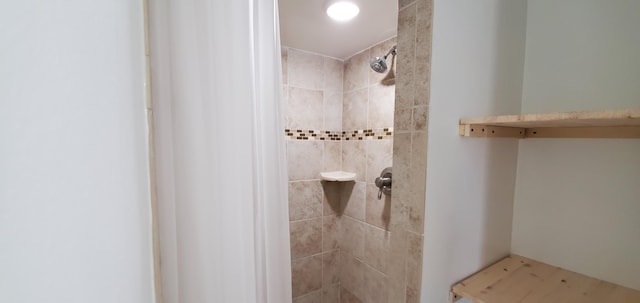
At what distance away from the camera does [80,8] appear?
0.29 m

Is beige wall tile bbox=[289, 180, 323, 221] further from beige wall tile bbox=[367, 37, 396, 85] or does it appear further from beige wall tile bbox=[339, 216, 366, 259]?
beige wall tile bbox=[367, 37, 396, 85]

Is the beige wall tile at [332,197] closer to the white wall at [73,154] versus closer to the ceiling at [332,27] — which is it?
the ceiling at [332,27]

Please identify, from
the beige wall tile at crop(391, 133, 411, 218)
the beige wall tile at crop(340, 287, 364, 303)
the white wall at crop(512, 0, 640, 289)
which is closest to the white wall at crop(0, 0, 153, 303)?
the beige wall tile at crop(391, 133, 411, 218)

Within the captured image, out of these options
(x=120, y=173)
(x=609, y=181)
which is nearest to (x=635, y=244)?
(x=609, y=181)

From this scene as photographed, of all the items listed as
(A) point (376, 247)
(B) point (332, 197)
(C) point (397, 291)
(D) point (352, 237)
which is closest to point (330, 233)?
(D) point (352, 237)

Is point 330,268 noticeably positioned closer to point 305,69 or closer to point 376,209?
A: point 376,209

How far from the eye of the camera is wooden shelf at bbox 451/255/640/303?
2.17ft

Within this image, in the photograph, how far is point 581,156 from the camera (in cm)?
79

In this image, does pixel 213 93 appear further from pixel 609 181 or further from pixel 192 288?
pixel 609 181

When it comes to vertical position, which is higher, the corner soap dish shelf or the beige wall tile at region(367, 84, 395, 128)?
the beige wall tile at region(367, 84, 395, 128)

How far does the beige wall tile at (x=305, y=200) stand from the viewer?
1.60 m

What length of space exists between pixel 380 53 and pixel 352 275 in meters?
1.63

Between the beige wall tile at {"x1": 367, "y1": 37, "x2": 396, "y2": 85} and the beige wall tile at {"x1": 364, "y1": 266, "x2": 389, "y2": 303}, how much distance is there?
4.29 ft

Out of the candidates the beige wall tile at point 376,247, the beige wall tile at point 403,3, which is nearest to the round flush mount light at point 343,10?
the beige wall tile at point 403,3
